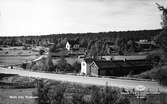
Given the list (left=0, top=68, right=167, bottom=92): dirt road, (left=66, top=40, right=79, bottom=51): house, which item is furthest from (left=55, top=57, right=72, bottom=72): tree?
(left=66, top=40, right=79, bottom=51): house

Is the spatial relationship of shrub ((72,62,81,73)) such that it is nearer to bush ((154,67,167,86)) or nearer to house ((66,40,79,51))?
house ((66,40,79,51))

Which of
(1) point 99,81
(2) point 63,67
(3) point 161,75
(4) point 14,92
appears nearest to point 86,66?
(2) point 63,67

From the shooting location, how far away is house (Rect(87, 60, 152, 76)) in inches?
2051

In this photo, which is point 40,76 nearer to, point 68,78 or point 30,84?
point 30,84

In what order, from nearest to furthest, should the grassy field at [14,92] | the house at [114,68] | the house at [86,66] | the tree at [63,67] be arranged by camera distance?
the grassy field at [14,92]
the house at [114,68]
the house at [86,66]
the tree at [63,67]

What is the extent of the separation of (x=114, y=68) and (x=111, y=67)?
71 cm

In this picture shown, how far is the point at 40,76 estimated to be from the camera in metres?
52.4

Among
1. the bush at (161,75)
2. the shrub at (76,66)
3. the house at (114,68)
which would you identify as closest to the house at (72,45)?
the shrub at (76,66)

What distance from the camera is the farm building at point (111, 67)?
52.2 metres

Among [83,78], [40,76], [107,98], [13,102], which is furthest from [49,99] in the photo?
[40,76]

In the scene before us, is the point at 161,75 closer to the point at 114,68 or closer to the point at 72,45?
the point at 114,68

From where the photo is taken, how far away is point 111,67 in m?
52.8

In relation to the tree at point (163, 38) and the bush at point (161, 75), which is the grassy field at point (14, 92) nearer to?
the bush at point (161, 75)

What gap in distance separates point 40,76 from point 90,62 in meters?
11.1
